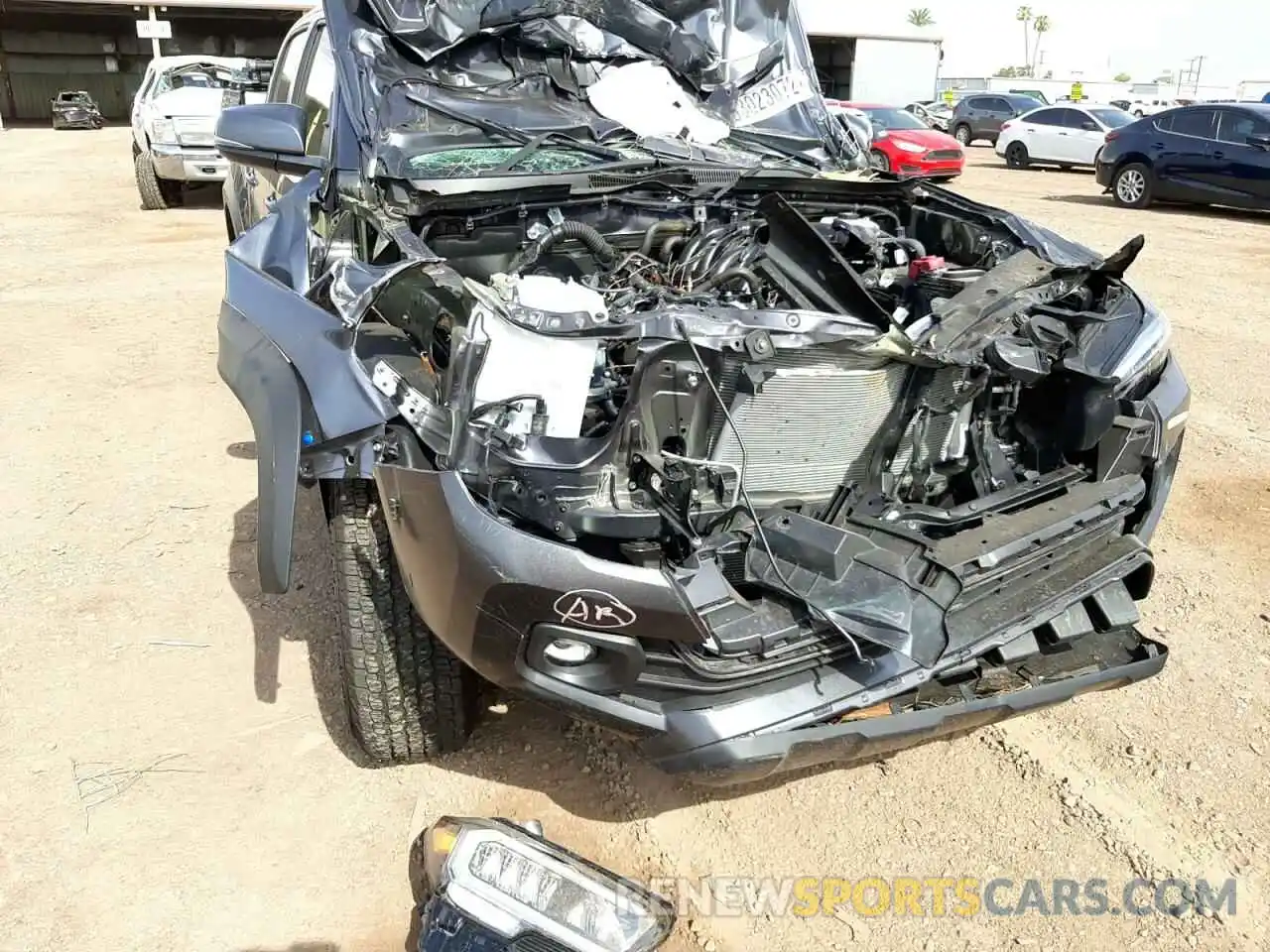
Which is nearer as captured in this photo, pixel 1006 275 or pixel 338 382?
pixel 338 382

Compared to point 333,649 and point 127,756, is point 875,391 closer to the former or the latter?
point 333,649

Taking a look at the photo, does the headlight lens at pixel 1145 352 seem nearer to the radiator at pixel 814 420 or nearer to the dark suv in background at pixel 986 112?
the radiator at pixel 814 420

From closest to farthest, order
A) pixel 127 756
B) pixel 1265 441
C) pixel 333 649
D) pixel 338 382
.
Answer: pixel 338 382 < pixel 127 756 < pixel 333 649 < pixel 1265 441

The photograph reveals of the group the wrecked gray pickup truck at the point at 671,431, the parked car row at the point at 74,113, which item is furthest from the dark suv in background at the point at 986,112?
the wrecked gray pickup truck at the point at 671,431

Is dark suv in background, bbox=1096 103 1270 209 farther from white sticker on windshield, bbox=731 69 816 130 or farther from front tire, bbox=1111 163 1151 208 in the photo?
white sticker on windshield, bbox=731 69 816 130

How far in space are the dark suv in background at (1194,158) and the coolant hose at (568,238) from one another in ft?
39.7

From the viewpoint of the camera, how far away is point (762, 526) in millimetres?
2252

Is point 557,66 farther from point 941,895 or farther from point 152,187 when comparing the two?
point 152,187

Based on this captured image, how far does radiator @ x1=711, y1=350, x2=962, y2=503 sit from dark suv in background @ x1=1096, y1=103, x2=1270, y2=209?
12.1 metres

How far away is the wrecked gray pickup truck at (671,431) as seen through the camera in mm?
2037

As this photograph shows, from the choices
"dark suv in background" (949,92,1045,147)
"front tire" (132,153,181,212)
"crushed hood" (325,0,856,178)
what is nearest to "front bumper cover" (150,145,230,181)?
"front tire" (132,153,181,212)

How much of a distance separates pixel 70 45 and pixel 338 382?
3680 cm

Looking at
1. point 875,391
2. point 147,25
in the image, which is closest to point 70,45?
point 147,25

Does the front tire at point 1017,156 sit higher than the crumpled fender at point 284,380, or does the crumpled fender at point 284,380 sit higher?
the front tire at point 1017,156
